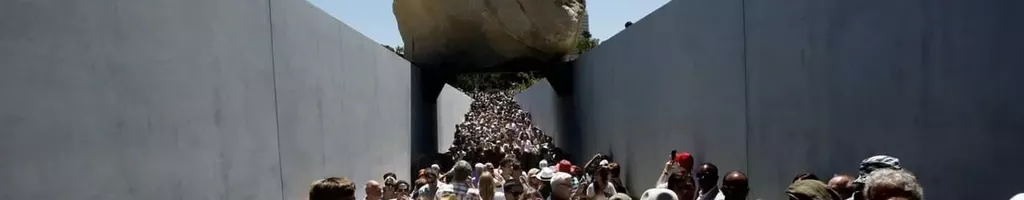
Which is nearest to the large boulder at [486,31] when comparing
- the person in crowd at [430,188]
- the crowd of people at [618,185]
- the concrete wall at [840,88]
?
the crowd of people at [618,185]

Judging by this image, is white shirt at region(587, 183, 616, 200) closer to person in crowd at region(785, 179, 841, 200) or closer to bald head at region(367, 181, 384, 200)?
bald head at region(367, 181, 384, 200)

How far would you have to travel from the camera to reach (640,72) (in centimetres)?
943

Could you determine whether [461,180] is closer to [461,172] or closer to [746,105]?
[461,172]

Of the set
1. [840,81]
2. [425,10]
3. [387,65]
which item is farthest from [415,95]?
[840,81]

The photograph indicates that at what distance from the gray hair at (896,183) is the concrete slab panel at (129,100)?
267 cm

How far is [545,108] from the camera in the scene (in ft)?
72.2

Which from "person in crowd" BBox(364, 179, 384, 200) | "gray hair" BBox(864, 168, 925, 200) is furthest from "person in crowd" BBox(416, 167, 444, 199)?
"gray hair" BBox(864, 168, 925, 200)

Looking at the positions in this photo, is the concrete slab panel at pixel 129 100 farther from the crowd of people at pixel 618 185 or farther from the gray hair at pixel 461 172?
the gray hair at pixel 461 172

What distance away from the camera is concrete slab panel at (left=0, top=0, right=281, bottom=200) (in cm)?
269

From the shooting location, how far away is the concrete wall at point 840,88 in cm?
333

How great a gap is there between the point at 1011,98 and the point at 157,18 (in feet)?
11.2

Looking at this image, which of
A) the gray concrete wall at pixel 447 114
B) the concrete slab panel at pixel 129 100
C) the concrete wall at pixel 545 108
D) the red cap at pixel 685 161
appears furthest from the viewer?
the gray concrete wall at pixel 447 114

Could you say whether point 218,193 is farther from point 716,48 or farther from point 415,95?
point 415,95

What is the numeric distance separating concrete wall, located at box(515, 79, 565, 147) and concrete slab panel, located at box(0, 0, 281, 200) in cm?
1246
